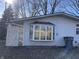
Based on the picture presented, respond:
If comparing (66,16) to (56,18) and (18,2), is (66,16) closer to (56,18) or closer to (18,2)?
(56,18)

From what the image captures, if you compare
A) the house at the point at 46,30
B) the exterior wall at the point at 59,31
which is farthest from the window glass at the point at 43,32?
the exterior wall at the point at 59,31

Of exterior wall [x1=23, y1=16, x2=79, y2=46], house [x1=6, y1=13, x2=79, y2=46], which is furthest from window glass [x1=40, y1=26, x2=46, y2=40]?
exterior wall [x1=23, y1=16, x2=79, y2=46]

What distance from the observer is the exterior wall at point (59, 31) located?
1769 centimetres

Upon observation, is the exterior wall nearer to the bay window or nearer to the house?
the house

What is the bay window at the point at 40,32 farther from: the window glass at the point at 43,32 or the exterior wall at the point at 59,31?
the exterior wall at the point at 59,31

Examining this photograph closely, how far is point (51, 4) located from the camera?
106ft

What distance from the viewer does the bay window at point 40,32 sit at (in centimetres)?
1766

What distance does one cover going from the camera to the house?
1769cm

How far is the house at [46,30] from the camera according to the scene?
Answer: 58.0ft

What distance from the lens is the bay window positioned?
695 inches

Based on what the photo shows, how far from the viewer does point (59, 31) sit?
1811 centimetres

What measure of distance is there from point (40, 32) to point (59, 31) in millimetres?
1819

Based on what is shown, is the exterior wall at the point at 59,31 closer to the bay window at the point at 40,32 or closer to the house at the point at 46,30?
the house at the point at 46,30

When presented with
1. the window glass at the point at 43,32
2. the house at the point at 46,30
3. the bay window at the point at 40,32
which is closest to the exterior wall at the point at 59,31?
the house at the point at 46,30
